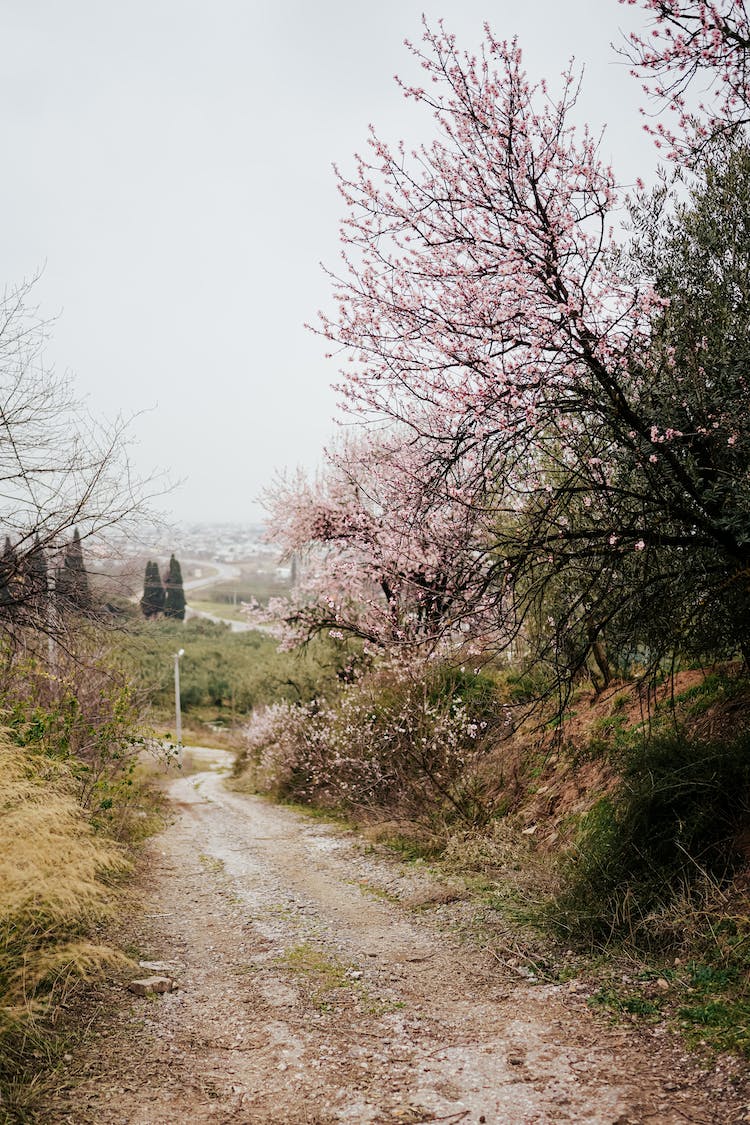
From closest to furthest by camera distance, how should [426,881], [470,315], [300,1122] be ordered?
[300,1122], [470,315], [426,881]

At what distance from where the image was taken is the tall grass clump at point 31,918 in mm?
4094

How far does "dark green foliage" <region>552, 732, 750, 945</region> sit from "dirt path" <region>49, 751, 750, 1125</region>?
0.65 m

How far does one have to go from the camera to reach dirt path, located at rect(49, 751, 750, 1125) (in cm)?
360

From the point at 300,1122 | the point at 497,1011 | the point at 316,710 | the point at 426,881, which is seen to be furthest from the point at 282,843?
the point at 300,1122

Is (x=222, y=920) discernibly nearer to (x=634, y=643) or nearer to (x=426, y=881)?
(x=426, y=881)

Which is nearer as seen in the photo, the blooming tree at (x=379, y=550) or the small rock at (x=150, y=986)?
the small rock at (x=150, y=986)

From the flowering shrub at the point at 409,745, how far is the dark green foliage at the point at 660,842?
3259 mm

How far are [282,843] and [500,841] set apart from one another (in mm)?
4523

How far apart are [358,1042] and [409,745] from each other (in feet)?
18.9

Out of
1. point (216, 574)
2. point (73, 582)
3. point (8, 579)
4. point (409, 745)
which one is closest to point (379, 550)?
point (409, 745)

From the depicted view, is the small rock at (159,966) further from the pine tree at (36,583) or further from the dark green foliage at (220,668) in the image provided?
the dark green foliage at (220,668)

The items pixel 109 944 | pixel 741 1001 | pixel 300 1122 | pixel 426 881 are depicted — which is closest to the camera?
pixel 300 1122

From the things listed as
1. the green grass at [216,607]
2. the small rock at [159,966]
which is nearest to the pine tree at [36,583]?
the small rock at [159,966]

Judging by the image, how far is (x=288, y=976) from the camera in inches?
215
